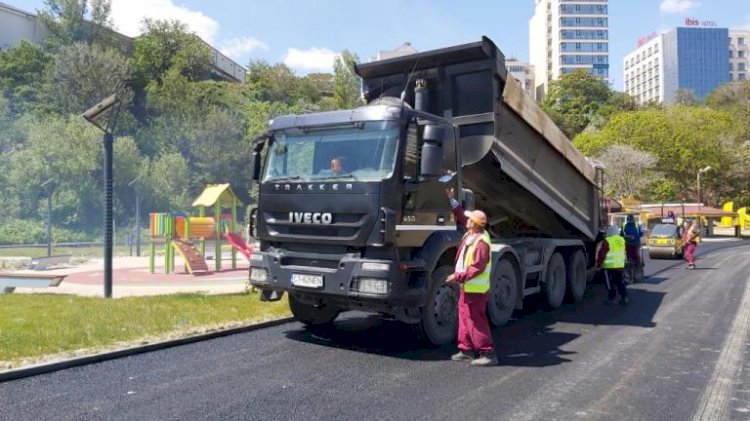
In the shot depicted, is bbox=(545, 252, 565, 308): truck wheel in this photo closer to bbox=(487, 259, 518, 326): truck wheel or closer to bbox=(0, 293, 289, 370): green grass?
bbox=(487, 259, 518, 326): truck wheel

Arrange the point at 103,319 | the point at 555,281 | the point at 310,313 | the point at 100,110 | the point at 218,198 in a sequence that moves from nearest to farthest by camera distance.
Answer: the point at 103,319
the point at 310,313
the point at 555,281
the point at 100,110
the point at 218,198

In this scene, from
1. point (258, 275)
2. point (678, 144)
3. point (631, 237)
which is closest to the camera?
point (258, 275)

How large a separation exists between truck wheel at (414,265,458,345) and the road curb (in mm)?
2490

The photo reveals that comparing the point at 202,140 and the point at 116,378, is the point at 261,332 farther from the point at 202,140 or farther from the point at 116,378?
the point at 202,140

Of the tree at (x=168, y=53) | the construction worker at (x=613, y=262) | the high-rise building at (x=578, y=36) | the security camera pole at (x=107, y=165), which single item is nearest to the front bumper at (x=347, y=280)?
the security camera pole at (x=107, y=165)

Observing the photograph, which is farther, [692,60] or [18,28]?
[692,60]

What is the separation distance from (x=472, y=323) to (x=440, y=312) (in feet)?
2.30

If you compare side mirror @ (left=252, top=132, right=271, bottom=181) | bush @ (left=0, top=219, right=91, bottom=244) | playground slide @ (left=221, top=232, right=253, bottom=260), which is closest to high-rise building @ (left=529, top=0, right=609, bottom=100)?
bush @ (left=0, top=219, right=91, bottom=244)

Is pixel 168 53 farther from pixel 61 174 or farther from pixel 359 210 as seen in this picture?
pixel 359 210

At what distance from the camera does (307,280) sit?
20.8 feet

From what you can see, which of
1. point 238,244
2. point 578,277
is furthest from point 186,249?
point 578,277

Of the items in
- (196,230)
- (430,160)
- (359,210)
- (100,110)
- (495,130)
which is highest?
(100,110)

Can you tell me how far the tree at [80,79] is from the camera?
54.2 meters

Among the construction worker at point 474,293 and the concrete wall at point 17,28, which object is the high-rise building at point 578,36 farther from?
the construction worker at point 474,293
